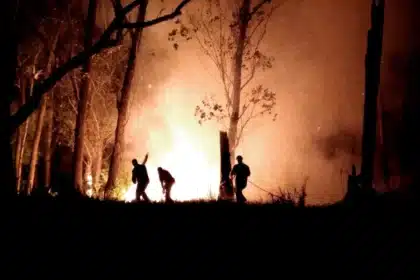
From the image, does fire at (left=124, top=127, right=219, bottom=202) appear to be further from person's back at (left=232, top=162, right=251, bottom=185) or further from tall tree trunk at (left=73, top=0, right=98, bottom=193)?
person's back at (left=232, top=162, right=251, bottom=185)

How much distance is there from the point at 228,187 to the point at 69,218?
9.13 metres

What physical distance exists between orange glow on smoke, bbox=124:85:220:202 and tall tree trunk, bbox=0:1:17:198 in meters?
15.3

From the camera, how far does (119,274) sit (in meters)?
6.43

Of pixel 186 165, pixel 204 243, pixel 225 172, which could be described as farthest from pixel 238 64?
pixel 204 243

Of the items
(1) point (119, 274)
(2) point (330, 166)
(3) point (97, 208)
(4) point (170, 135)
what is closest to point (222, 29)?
(4) point (170, 135)

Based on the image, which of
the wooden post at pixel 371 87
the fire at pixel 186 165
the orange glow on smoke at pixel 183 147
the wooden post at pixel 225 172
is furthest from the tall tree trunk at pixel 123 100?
the wooden post at pixel 371 87

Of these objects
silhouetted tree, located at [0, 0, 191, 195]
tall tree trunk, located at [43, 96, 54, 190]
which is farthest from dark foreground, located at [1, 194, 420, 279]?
tall tree trunk, located at [43, 96, 54, 190]

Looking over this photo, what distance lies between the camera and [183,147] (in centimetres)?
2648

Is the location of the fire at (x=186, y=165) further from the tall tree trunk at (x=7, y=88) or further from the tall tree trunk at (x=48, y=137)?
the tall tree trunk at (x=7, y=88)

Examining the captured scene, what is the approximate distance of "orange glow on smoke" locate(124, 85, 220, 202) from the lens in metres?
25.4

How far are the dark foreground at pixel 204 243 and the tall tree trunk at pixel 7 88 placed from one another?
1.34 metres

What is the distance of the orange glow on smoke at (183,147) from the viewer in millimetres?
25391

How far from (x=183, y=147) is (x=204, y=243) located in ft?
64.4

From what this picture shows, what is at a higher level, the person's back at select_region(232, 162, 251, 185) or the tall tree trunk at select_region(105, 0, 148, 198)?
the tall tree trunk at select_region(105, 0, 148, 198)
